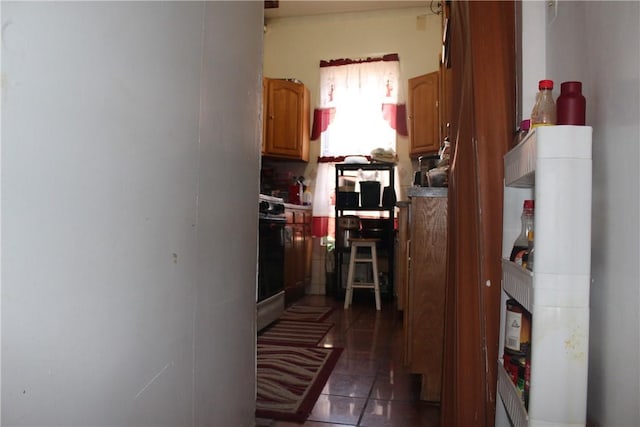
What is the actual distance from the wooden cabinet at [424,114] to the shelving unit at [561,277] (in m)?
3.17

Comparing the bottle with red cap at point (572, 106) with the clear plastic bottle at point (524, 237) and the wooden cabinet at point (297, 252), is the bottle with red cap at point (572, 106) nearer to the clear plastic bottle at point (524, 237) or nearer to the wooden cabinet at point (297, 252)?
the clear plastic bottle at point (524, 237)

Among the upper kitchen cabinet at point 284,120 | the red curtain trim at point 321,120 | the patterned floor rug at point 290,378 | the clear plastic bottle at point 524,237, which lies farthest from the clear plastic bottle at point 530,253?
the red curtain trim at point 321,120

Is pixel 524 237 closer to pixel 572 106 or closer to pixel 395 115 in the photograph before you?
pixel 572 106

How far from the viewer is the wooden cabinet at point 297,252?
4.00 m

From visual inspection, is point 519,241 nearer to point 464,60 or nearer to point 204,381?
point 464,60

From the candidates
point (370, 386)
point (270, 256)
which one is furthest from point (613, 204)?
point (270, 256)

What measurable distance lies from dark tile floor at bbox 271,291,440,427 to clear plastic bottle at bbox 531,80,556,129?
3.95 ft

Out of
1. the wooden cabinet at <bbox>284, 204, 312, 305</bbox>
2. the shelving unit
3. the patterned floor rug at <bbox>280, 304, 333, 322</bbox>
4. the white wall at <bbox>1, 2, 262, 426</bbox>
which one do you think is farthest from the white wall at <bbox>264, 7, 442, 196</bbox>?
the shelving unit

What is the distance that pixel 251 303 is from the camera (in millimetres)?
1555

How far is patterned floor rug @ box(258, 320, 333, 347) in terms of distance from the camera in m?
2.87

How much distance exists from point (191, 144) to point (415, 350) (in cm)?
134

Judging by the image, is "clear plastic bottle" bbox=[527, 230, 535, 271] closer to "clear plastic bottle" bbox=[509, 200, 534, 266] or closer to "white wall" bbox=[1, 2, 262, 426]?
"clear plastic bottle" bbox=[509, 200, 534, 266]

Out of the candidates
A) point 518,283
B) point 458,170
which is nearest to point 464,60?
point 458,170

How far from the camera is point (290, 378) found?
219 cm
